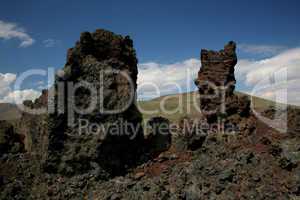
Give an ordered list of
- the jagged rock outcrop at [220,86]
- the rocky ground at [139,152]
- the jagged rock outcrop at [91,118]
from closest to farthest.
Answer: the rocky ground at [139,152] < the jagged rock outcrop at [91,118] < the jagged rock outcrop at [220,86]

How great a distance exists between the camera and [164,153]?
26766 millimetres

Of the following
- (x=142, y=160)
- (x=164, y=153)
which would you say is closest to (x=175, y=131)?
(x=164, y=153)

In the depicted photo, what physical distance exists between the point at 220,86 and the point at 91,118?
12.2 meters

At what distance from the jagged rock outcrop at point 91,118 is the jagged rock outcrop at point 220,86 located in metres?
7.38

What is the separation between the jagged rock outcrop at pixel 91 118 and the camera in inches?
986

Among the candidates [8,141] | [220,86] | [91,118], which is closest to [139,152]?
[91,118]

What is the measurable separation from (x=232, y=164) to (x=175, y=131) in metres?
7.29

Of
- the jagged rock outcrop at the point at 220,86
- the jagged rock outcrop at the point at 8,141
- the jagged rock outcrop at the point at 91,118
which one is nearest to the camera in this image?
the jagged rock outcrop at the point at 91,118

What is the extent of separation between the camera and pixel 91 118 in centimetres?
2528

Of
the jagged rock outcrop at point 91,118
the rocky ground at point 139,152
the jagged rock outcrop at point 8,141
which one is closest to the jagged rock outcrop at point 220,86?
the rocky ground at point 139,152

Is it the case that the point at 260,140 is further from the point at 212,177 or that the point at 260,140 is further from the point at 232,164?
the point at 212,177

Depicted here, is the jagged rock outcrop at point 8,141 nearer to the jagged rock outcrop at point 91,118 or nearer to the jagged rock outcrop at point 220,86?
the jagged rock outcrop at point 91,118

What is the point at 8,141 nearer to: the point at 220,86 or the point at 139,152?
the point at 139,152

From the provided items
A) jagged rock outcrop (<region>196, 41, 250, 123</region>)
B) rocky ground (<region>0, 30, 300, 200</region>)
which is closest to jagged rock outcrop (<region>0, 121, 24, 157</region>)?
rocky ground (<region>0, 30, 300, 200</region>)
